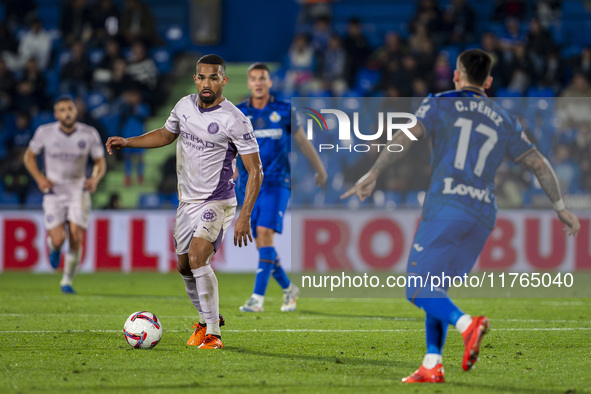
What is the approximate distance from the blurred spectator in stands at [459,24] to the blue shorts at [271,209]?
9.98m

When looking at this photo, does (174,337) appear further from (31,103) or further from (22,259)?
(31,103)

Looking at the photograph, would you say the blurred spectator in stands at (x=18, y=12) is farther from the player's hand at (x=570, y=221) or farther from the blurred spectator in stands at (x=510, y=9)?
the player's hand at (x=570, y=221)

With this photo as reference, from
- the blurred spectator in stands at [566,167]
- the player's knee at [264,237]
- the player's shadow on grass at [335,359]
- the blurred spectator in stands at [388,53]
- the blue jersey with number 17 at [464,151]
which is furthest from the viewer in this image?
the blurred spectator in stands at [388,53]

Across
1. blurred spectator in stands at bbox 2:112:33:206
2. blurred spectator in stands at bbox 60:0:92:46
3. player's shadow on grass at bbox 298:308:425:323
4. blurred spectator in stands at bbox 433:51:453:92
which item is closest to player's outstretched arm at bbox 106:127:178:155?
player's shadow on grass at bbox 298:308:425:323

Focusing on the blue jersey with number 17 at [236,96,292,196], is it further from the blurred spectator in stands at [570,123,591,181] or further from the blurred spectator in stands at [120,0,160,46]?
the blurred spectator in stands at [120,0,160,46]

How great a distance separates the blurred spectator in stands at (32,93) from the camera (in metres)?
19.0

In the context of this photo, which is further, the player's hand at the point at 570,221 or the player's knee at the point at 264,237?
the player's knee at the point at 264,237

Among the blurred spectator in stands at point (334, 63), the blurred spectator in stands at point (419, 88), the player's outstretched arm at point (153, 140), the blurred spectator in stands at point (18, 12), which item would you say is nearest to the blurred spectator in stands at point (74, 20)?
the blurred spectator in stands at point (18, 12)

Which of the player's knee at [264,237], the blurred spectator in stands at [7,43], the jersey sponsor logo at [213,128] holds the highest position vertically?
the blurred spectator in stands at [7,43]

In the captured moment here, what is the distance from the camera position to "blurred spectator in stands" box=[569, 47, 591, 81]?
17406 mm

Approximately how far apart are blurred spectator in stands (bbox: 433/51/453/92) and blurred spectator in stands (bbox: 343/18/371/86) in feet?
5.61

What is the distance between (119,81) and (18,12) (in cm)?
401

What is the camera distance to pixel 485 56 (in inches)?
221

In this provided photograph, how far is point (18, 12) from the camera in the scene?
21266 mm
